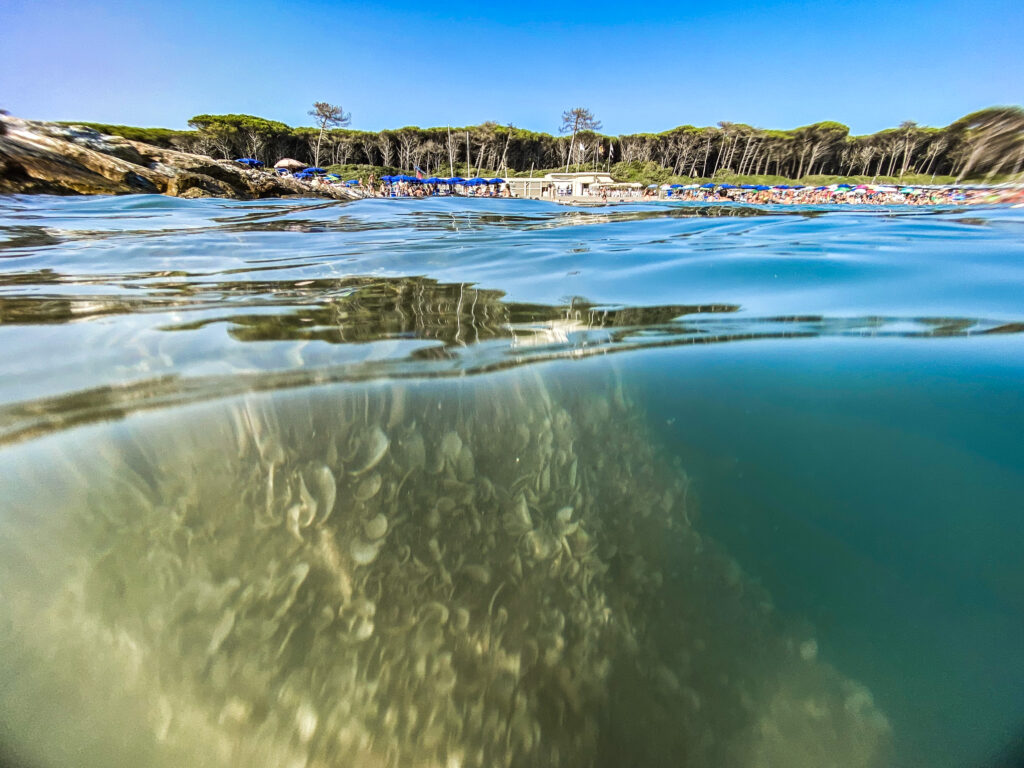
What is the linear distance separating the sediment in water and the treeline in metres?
45.9

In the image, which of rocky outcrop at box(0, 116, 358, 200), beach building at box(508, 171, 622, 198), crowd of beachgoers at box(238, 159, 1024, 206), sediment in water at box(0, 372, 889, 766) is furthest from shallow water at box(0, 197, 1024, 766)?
beach building at box(508, 171, 622, 198)

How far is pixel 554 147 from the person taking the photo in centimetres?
5609

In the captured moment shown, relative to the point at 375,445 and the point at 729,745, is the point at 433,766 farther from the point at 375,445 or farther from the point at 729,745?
the point at 375,445

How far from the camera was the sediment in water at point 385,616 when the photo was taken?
1.80ft

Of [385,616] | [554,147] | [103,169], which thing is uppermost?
[554,147]

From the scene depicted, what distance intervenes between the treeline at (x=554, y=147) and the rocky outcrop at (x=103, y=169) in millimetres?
33071

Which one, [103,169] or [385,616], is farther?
[103,169]

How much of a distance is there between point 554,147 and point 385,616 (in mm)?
62491

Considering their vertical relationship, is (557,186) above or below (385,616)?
above

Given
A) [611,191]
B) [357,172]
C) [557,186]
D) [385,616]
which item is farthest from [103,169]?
[357,172]

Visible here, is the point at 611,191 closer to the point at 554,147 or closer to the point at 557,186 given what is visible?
the point at 557,186

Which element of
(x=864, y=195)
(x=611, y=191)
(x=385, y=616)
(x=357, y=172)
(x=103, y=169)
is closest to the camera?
(x=385, y=616)

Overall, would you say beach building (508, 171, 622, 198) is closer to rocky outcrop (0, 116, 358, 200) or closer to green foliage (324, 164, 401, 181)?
green foliage (324, 164, 401, 181)

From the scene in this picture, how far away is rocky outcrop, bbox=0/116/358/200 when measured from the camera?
300 inches
